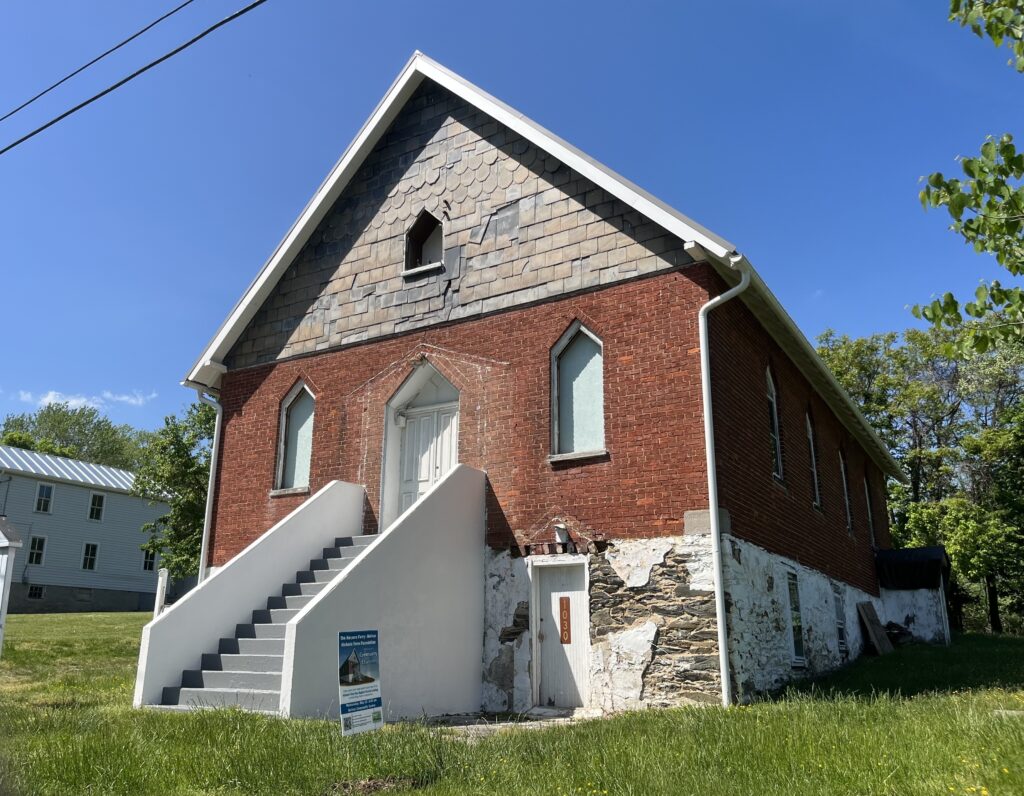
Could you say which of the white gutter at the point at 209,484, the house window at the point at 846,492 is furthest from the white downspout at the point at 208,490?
the house window at the point at 846,492

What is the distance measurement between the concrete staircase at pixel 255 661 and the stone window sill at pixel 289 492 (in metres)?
1.87

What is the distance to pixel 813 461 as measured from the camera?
53.5 ft

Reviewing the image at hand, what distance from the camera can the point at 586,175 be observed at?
1215 cm

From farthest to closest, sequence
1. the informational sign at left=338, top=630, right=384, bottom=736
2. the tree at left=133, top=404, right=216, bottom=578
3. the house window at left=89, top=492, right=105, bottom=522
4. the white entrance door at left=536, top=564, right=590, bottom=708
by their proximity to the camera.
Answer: the house window at left=89, top=492, right=105, bottom=522
the tree at left=133, top=404, right=216, bottom=578
the white entrance door at left=536, top=564, right=590, bottom=708
the informational sign at left=338, top=630, right=384, bottom=736

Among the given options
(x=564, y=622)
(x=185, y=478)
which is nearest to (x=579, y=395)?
(x=564, y=622)

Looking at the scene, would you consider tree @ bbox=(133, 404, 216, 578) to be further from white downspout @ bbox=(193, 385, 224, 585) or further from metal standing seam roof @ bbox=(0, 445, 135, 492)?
white downspout @ bbox=(193, 385, 224, 585)

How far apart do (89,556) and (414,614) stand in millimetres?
33781

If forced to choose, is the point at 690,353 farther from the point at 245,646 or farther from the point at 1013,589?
the point at 1013,589

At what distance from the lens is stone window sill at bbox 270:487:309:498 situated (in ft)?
46.8

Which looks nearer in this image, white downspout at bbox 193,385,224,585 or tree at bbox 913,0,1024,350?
tree at bbox 913,0,1024,350

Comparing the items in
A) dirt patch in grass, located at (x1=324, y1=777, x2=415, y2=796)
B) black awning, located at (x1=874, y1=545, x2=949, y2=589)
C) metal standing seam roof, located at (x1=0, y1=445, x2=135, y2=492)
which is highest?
metal standing seam roof, located at (x1=0, y1=445, x2=135, y2=492)

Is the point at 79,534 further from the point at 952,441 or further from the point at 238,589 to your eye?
the point at 952,441

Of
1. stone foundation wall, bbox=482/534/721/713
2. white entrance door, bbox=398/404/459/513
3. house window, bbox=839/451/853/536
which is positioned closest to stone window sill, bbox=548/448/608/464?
stone foundation wall, bbox=482/534/721/713

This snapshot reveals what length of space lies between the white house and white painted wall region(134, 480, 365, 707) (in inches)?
1118
